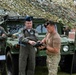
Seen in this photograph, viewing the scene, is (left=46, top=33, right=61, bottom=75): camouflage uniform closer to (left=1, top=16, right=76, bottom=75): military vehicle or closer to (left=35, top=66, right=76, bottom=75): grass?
(left=1, top=16, right=76, bottom=75): military vehicle

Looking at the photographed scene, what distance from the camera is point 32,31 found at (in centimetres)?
682

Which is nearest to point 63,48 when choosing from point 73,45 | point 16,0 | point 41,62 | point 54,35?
point 73,45

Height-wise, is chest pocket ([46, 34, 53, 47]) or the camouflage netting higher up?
the camouflage netting

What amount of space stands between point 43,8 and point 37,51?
6.54 ft

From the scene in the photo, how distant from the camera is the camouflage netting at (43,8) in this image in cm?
559

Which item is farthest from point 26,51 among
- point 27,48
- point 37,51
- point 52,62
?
point 52,62

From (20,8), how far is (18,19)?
9.26 feet

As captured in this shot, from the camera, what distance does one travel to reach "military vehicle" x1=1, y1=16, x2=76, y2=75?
7.67 meters

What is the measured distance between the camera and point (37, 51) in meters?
7.67

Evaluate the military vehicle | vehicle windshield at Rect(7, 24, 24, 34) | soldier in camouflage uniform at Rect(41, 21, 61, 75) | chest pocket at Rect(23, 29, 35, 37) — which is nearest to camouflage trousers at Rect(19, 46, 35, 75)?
chest pocket at Rect(23, 29, 35, 37)

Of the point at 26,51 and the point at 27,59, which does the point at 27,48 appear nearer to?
the point at 26,51

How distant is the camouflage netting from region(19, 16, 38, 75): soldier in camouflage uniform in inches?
26.9

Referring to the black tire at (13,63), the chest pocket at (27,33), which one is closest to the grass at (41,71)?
the black tire at (13,63)

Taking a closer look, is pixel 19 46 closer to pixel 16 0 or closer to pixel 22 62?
pixel 22 62
